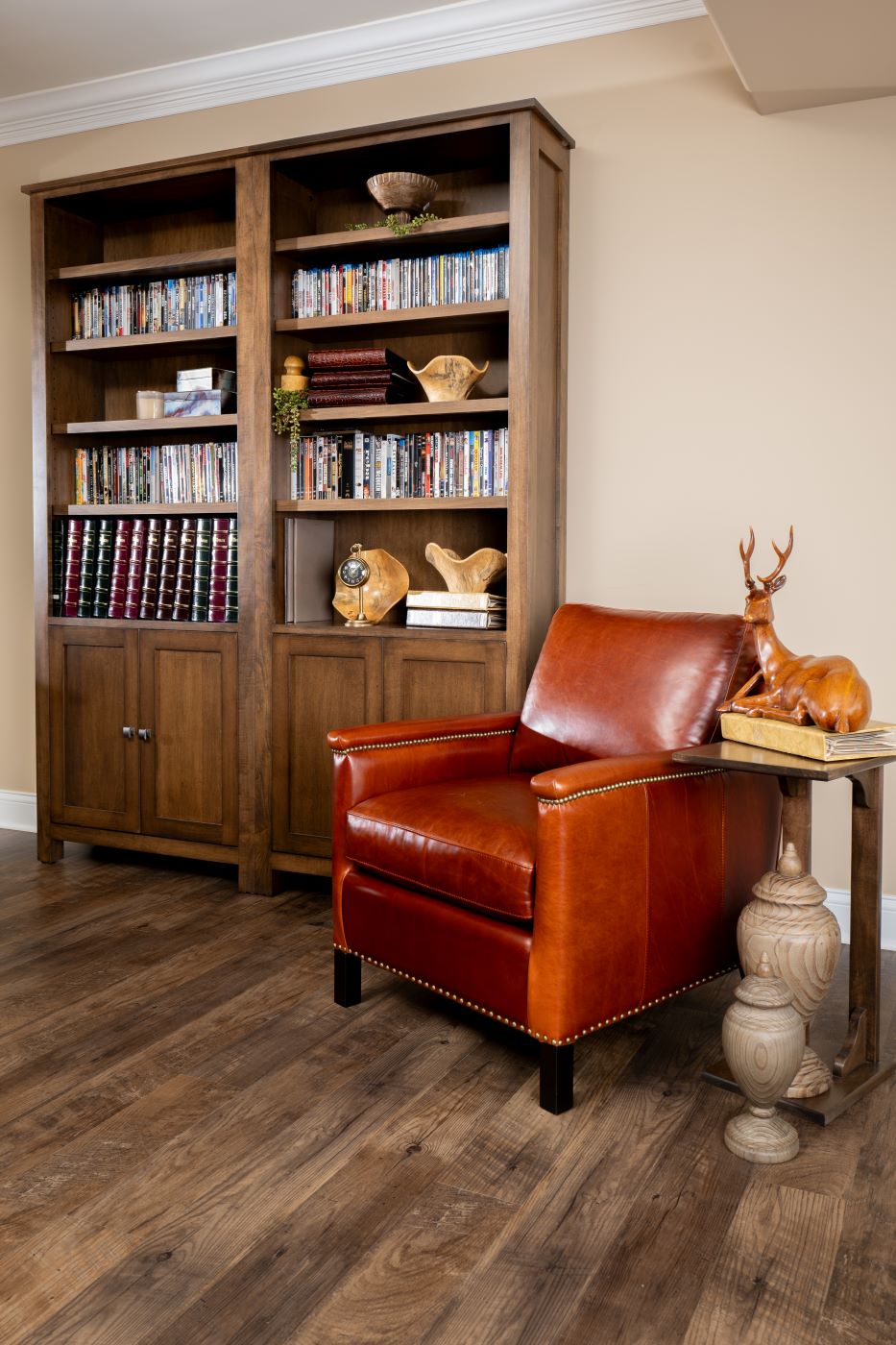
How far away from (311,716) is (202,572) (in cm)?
64

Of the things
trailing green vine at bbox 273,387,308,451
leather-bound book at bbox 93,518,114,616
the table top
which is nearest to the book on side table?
the table top

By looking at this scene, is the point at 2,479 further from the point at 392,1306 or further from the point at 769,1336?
the point at 769,1336

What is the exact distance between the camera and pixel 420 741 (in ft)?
8.96

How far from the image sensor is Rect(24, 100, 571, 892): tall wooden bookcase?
3.26 meters

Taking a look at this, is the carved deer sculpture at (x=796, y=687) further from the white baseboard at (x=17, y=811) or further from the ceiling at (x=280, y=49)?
the white baseboard at (x=17, y=811)

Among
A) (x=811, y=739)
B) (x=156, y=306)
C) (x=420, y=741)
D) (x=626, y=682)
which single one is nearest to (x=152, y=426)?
(x=156, y=306)

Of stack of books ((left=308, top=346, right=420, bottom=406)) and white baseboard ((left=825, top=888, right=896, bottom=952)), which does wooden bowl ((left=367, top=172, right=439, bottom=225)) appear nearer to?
stack of books ((left=308, top=346, right=420, bottom=406))

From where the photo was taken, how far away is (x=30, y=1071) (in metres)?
2.30

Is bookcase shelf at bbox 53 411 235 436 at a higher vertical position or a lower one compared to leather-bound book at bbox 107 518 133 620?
higher

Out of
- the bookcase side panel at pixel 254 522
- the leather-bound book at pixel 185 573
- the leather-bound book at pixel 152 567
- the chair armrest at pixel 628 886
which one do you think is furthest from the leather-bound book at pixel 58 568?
the chair armrest at pixel 628 886

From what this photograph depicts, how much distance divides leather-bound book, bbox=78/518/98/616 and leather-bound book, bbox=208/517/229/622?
521 mm

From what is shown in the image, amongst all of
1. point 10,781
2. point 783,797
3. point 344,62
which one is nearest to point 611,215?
point 344,62

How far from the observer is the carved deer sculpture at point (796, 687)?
7.08ft

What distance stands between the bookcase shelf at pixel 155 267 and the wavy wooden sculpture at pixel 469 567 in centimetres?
118
